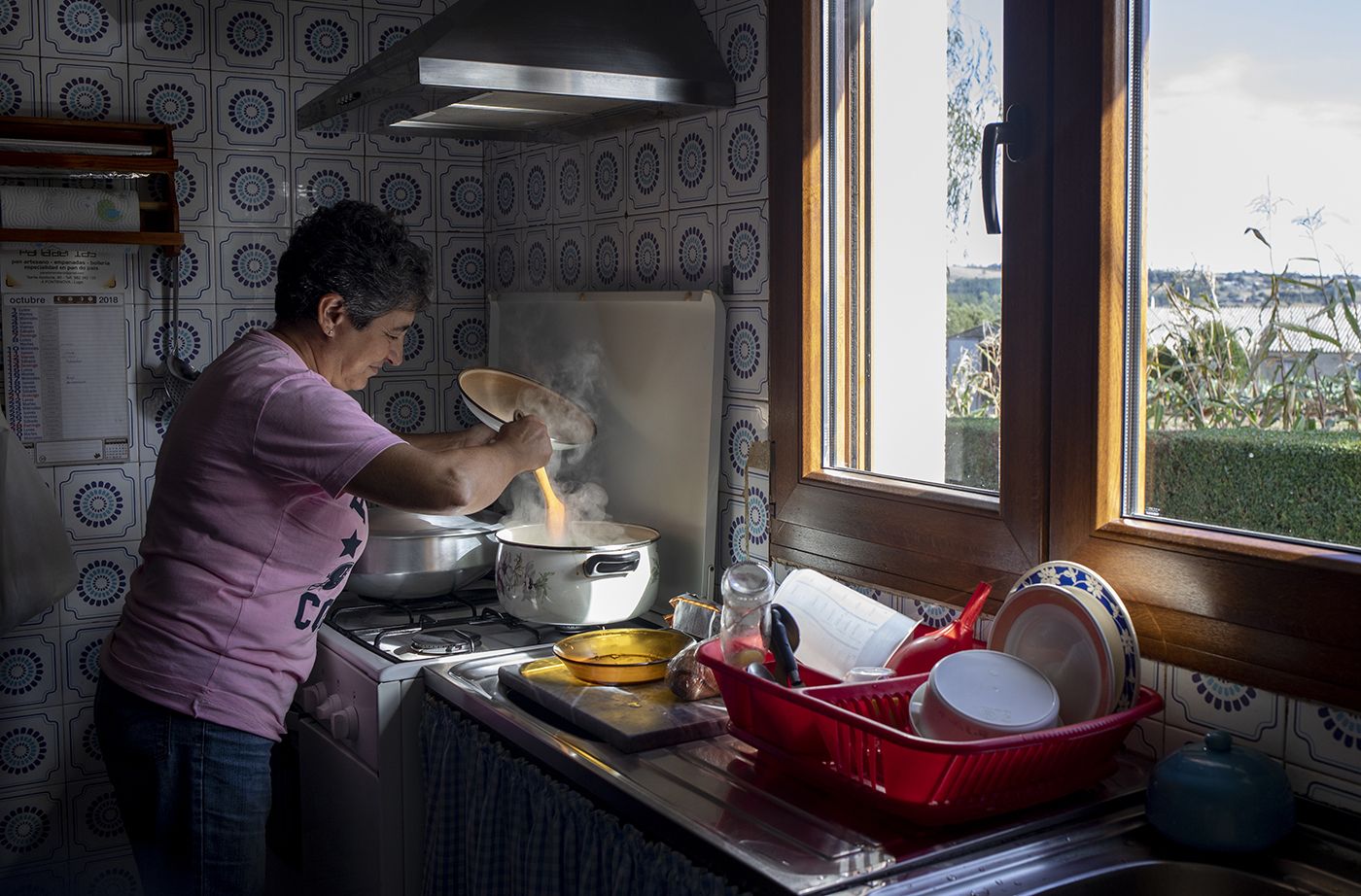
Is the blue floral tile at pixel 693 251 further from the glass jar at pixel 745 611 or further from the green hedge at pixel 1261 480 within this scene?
the green hedge at pixel 1261 480

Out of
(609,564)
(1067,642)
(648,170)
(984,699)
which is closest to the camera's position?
(984,699)

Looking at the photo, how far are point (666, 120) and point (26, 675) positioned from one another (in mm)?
1775

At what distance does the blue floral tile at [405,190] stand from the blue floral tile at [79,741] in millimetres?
1305

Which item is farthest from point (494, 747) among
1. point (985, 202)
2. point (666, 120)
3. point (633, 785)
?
point (666, 120)

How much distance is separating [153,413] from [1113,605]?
6.96 ft

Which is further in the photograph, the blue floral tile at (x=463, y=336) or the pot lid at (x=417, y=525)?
the blue floral tile at (x=463, y=336)

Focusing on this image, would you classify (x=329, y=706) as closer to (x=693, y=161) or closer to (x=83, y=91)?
(x=693, y=161)

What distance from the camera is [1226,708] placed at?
55.6 inches

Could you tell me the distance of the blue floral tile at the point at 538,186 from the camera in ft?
9.21

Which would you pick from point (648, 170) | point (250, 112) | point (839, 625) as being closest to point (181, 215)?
point (250, 112)

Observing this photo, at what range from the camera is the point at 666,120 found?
7.59 feet

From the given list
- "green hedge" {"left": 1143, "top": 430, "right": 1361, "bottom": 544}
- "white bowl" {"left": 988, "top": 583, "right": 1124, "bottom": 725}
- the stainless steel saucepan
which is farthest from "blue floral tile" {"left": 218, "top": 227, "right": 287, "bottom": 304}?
"green hedge" {"left": 1143, "top": 430, "right": 1361, "bottom": 544}

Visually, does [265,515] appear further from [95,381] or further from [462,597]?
[95,381]

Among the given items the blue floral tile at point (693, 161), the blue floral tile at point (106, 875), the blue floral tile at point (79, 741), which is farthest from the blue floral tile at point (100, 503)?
the blue floral tile at point (693, 161)
